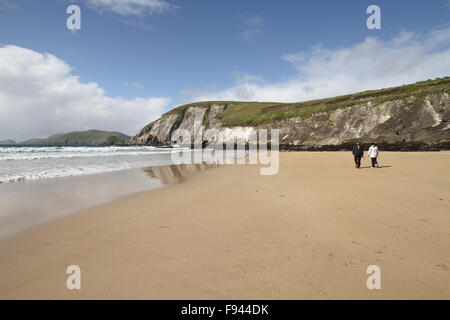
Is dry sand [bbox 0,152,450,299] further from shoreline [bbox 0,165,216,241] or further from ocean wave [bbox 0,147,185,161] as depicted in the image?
ocean wave [bbox 0,147,185,161]

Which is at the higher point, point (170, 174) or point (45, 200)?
point (170, 174)

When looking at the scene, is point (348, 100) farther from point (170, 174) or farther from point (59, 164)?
point (59, 164)

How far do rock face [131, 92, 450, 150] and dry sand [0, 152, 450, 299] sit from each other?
2946 cm

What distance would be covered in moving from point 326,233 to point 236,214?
6.94 ft

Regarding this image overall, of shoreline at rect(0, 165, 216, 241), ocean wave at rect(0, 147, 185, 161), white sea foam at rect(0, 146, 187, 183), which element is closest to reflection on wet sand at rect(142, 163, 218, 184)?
shoreline at rect(0, 165, 216, 241)

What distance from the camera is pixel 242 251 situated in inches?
139

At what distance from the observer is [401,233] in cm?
399

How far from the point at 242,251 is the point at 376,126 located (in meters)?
41.7

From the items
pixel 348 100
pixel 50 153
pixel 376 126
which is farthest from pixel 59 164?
pixel 348 100

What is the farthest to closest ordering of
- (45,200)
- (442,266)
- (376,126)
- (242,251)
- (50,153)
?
1. (376,126)
2. (50,153)
3. (45,200)
4. (242,251)
5. (442,266)

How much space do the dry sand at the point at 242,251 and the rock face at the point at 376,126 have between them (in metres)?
29.5

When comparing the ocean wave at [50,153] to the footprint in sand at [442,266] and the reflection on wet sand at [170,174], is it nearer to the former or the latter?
the reflection on wet sand at [170,174]

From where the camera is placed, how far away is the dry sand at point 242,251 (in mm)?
2602
